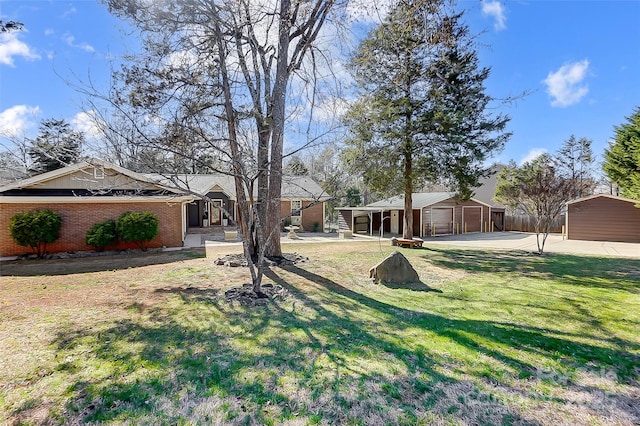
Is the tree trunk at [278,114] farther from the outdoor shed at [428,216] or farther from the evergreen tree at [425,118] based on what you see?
the outdoor shed at [428,216]

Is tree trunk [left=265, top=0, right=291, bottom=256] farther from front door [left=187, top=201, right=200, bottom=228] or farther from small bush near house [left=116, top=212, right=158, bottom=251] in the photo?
front door [left=187, top=201, right=200, bottom=228]

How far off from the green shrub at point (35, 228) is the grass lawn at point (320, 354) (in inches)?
196

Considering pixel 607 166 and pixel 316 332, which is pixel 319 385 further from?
pixel 607 166

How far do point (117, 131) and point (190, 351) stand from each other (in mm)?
3867

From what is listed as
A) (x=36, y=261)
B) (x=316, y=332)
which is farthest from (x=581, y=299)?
(x=36, y=261)

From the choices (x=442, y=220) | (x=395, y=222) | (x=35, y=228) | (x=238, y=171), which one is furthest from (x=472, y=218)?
(x=35, y=228)

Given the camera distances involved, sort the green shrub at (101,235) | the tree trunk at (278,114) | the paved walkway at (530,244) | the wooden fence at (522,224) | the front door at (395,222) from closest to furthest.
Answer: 1. the tree trunk at (278,114)
2. the green shrub at (101,235)
3. the paved walkway at (530,244)
4. the front door at (395,222)
5. the wooden fence at (522,224)

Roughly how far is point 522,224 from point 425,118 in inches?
759

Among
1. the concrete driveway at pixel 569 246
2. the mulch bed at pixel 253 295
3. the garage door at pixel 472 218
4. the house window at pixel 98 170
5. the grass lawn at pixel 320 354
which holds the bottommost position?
the grass lawn at pixel 320 354

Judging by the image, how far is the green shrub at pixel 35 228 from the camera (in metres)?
11.0

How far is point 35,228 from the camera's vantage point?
11.1 metres

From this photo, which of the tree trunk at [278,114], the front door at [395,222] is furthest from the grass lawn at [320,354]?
the front door at [395,222]

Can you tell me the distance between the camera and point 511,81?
12867 mm

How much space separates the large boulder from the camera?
25.1ft
